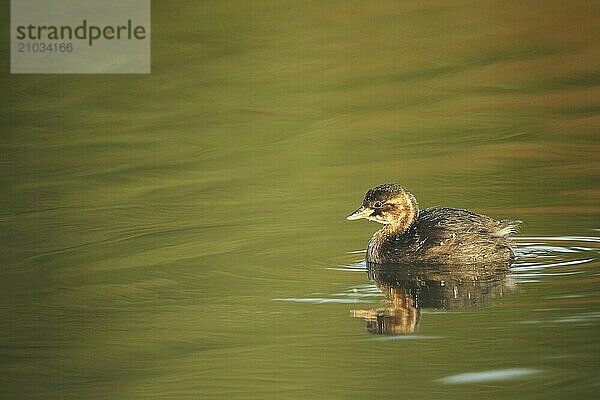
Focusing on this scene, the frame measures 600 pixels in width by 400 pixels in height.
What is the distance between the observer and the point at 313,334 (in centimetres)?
768

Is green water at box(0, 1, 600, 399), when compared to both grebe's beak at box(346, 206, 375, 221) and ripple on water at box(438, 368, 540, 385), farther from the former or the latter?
grebe's beak at box(346, 206, 375, 221)

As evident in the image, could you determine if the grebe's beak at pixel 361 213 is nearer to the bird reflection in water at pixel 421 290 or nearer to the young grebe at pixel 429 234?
the young grebe at pixel 429 234

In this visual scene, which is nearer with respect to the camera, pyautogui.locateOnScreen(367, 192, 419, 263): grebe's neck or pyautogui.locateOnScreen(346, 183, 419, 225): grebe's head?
pyautogui.locateOnScreen(367, 192, 419, 263): grebe's neck

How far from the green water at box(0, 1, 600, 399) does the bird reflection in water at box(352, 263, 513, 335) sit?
48mm

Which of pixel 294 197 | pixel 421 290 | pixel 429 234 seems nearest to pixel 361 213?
pixel 429 234

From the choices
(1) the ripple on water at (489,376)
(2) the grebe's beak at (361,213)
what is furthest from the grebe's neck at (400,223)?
(1) the ripple on water at (489,376)

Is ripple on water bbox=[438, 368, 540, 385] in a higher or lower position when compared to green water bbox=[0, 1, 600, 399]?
lower

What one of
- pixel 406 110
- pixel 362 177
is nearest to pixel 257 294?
pixel 362 177

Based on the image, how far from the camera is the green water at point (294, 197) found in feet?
23.8

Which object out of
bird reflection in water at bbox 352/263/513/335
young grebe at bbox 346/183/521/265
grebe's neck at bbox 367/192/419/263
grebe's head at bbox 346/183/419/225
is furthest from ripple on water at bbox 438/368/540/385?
grebe's head at bbox 346/183/419/225

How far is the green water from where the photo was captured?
23.8 feet

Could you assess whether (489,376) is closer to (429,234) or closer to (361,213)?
(429,234)

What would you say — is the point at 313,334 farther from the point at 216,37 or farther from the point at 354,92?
the point at 216,37

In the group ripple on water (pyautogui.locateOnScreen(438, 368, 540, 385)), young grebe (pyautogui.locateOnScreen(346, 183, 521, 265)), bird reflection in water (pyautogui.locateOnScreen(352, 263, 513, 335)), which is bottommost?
ripple on water (pyautogui.locateOnScreen(438, 368, 540, 385))
